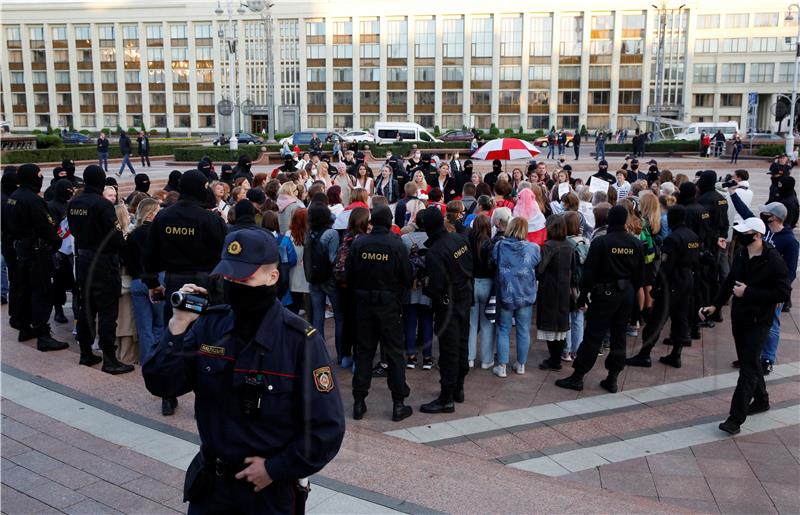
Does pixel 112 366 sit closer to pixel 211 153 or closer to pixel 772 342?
pixel 772 342

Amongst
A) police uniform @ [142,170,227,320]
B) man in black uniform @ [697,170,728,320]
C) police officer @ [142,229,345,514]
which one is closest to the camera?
police officer @ [142,229,345,514]

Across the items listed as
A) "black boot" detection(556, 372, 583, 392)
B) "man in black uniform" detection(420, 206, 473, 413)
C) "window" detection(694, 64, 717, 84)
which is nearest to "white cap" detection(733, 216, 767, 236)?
"black boot" detection(556, 372, 583, 392)

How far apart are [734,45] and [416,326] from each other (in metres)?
82.7

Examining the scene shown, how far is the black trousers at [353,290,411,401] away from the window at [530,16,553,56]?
7613cm

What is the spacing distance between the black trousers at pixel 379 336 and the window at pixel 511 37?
249 feet

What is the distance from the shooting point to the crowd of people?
253 inches

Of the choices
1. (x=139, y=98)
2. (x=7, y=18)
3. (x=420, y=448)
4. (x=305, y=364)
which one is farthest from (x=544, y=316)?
(x=7, y=18)

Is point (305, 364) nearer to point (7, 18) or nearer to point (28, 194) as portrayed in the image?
point (28, 194)

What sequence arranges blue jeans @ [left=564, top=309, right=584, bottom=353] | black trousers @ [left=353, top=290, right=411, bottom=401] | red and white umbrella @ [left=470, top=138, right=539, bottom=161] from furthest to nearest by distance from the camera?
red and white umbrella @ [left=470, top=138, right=539, bottom=161] → blue jeans @ [left=564, top=309, right=584, bottom=353] → black trousers @ [left=353, top=290, right=411, bottom=401]

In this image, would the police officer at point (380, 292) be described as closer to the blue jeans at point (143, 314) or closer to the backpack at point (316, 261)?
the backpack at point (316, 261)

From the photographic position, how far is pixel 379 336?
6.61 m

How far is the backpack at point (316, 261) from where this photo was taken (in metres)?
7.80

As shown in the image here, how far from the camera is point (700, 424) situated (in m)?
6.70

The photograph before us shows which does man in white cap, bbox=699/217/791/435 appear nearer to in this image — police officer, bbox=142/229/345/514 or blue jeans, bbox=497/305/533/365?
blue jeans, bbox=497/305/533/365
